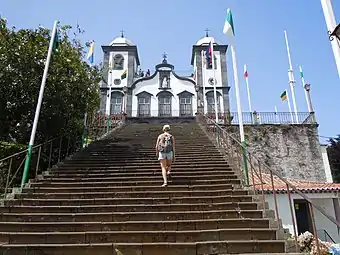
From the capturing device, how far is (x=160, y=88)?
32125 millimetres

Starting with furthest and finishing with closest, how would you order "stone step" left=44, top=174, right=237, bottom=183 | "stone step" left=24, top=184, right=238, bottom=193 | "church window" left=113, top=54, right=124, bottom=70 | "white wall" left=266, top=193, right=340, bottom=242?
"church window" left=113, top=54, right=124, bottom=70
"white wall" left=266, top=193, right=340, bottom=242
"stone step" left=44, top=174, right=237, bottom=183
"stone step" left=24, top=184, right=238, bottom=193

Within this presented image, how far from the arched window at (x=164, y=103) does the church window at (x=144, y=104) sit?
3.78ft

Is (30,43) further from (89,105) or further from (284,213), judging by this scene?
(284,213)

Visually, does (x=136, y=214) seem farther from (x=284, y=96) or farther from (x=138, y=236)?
(x=284, y=96)

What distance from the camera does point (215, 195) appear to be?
6.82 metres

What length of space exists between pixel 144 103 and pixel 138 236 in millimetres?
26856

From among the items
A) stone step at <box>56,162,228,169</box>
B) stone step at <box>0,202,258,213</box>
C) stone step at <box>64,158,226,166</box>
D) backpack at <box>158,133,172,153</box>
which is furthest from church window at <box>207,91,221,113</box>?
stone step at <box>0,202,258,213</box>

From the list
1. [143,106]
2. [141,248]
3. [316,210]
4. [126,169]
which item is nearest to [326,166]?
[316,210]

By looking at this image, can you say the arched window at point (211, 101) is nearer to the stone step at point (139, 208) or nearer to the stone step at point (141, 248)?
the stone step at point (139, 208)

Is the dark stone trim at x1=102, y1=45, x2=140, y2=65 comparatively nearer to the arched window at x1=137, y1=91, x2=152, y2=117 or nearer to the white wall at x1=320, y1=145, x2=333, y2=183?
the arched window at x1=137, y1=91, x2=152, y2=117

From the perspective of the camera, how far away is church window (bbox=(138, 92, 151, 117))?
3092 centimetres

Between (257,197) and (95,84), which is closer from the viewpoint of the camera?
(257,197)

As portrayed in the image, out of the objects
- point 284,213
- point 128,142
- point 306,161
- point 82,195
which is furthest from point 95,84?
point 306,161

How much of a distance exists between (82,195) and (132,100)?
82.4 feet
